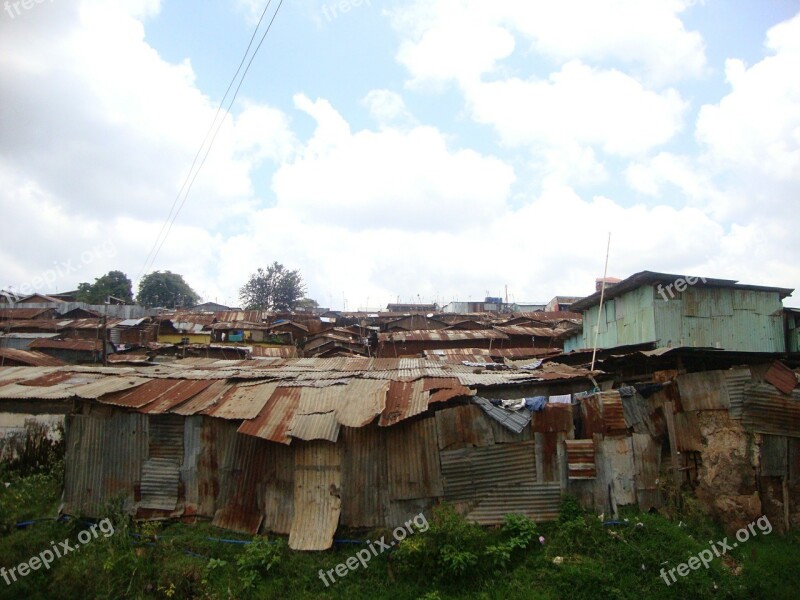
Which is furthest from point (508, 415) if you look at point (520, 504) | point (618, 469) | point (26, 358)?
point (26, 358)

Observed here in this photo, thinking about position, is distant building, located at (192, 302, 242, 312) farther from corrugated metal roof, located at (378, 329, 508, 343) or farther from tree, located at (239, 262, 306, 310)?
corrugated metal roof, located at (378, 329, 508, 343)

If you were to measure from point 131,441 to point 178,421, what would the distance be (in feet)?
3.81

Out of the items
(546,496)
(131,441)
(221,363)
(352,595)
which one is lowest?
(352,595)

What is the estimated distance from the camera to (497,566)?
7930mm

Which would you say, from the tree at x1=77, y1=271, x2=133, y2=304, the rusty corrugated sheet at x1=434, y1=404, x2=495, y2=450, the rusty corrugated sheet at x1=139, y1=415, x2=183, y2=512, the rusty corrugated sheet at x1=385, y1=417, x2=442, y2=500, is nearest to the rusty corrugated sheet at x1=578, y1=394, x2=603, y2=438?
the rusty corrugated sheet at x1=434, y1=404, x2=495, y2=450

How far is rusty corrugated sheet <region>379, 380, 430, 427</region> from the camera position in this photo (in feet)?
28.6

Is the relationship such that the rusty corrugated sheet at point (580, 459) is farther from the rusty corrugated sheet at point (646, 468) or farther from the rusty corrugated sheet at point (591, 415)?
the rusty corrugated sheet at point (646, 468)

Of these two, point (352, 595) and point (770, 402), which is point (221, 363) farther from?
point (770, 402)

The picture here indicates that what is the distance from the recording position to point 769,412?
28.4 ft

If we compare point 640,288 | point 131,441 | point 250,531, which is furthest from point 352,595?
point 640,288

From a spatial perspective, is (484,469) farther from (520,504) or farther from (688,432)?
(688,432)

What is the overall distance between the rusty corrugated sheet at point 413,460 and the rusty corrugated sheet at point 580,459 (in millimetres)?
2456

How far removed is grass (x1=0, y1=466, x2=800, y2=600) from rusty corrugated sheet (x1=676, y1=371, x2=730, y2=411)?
2.10m

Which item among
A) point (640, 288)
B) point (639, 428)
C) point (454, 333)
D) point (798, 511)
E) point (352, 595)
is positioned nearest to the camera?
point (352, 595)
